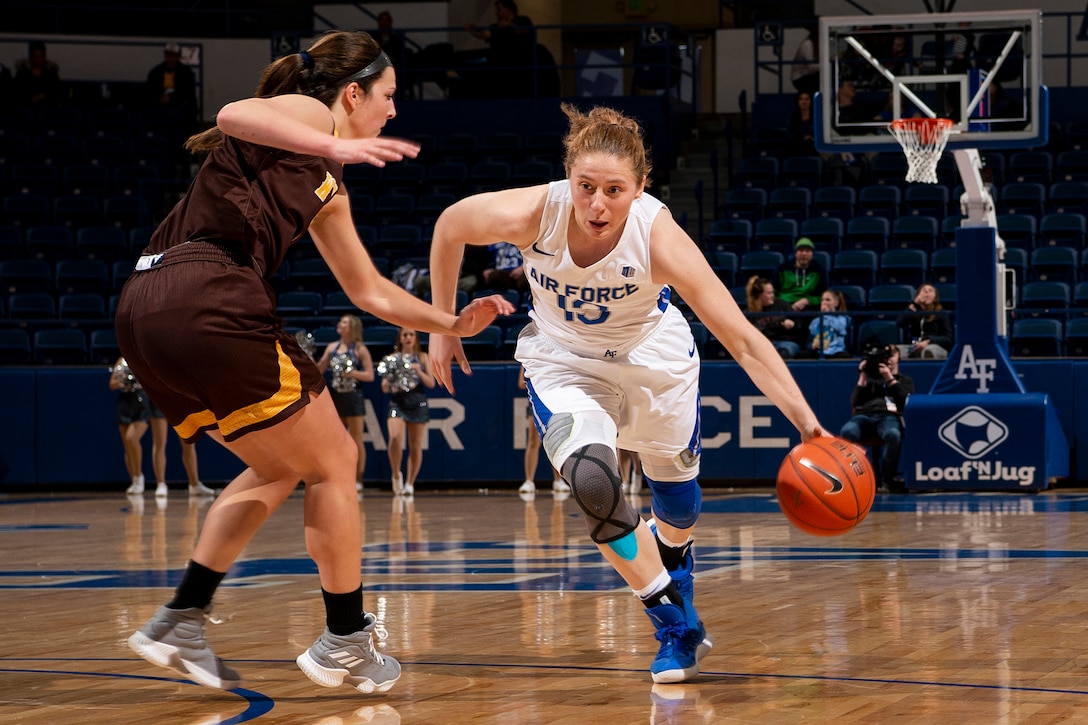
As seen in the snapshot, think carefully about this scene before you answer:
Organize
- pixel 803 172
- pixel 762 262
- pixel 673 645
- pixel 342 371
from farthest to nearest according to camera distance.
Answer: pixel 803 172
pixel 762 262
pixel 342 371
pixel 673 645

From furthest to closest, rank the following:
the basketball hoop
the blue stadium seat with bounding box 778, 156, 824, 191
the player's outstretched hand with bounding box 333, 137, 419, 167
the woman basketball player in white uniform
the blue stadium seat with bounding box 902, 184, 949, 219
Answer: the blue stadium seat with bounding box 778, 156, 824, 191 < the blue stadium seat with bounding box 902, 184, 949, 219 < the basketball hoop < the woman basketball player in white uniform < the player's outstretched hand with bounding box 333, 137, 419, 167

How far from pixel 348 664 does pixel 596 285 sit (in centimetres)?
143

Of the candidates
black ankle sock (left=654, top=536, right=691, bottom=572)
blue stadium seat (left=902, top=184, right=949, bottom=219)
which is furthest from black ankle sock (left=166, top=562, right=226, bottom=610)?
blue stadium seat (left=902, top=184, right=949, bottom=219)

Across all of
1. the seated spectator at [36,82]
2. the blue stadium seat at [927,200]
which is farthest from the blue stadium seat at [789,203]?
the seated spectator at [36,82]

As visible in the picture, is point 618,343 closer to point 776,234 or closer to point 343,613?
point 343,613

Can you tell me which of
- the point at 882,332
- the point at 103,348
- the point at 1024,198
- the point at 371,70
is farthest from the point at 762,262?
the point at 371,70

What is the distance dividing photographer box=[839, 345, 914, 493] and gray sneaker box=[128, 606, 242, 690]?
1063 centimetres

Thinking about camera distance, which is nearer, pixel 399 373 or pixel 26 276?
pixel 399 373

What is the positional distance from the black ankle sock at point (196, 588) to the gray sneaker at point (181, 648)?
0.09 ft

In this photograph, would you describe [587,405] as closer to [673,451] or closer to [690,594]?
[673,451]

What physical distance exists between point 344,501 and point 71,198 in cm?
1656

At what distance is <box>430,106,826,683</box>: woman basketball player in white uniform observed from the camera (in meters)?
4.40

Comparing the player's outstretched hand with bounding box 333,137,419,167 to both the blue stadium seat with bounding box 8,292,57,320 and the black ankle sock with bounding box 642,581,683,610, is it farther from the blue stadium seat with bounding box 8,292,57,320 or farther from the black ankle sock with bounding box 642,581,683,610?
the blue stadium seat with bounding box 8,292,57,320

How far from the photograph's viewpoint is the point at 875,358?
1409cm
